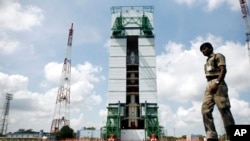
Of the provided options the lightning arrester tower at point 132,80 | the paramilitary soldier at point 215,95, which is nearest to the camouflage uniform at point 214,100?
the paramilitary soldier at point 215,95

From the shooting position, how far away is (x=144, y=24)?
62312 mm

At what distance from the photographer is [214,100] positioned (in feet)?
23.2

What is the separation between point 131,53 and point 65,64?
29.1 meters

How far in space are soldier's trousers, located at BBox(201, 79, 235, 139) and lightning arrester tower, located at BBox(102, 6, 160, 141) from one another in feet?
161

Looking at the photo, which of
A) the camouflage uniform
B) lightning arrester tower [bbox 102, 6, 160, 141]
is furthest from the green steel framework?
the camouflage uniform

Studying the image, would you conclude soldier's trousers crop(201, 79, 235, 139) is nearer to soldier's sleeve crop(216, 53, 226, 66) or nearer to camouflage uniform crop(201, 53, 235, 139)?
camouflage uniform crop(201, 53, 235, 139)

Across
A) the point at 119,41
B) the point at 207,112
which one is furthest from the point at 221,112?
the point at 119,41

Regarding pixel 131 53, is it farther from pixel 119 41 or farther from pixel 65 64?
pixel 65 64

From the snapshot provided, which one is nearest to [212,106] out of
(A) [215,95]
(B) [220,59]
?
(A) [215,95]

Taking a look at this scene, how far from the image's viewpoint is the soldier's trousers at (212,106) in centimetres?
691

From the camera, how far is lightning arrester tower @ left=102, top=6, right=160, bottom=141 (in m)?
56.7

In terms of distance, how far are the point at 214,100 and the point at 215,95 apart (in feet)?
0.41

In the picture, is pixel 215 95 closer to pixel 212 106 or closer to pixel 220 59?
→ pixel 212 106

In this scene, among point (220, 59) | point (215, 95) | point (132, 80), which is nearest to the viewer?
point (215, 95)
